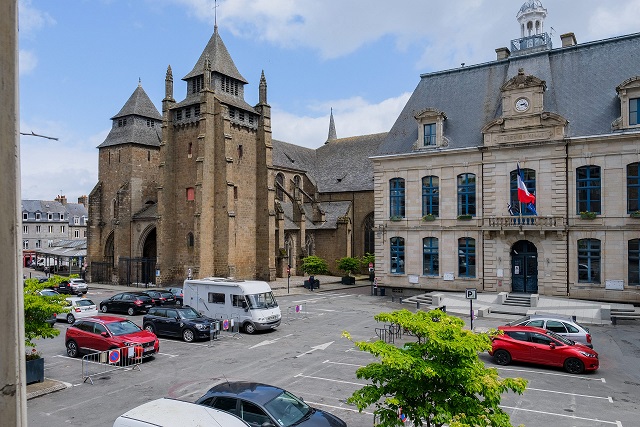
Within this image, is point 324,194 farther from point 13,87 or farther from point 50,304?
point 13,87

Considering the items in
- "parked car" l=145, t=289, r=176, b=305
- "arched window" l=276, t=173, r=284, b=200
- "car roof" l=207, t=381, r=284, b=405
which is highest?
"arched window" l=276, t=173, r=284, b=200

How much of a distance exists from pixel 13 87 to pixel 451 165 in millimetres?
31899

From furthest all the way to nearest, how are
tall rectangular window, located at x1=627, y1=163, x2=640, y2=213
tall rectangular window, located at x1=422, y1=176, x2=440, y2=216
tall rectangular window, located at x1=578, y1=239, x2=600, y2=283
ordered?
tall rectangular window, located at x1=422, y1=176, x2=440, y2=216 → tall rectangular window, located at x1=578, y1=239, x2=600, y2=283 → tall rectangular window, located at x1=627, y1=163, x2=640, y2=213

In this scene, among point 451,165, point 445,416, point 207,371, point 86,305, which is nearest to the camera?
point 445,416

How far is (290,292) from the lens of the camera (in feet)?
126

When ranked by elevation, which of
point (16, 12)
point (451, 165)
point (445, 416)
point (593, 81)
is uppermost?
point (593, 81)

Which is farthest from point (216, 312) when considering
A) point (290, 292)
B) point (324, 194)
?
point (324, 194)

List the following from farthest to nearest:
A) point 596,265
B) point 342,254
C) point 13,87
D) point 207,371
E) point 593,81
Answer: point 342,254 < point 593,81 < point 596,265 < point 207,371 < point 13,87

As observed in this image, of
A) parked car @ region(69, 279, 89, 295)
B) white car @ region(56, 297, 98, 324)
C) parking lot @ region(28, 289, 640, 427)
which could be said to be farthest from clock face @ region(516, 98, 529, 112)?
parked car @ region(69, 279, 89, 295)

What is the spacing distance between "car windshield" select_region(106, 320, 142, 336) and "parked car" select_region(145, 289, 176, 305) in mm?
10960

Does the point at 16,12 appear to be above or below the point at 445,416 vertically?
above

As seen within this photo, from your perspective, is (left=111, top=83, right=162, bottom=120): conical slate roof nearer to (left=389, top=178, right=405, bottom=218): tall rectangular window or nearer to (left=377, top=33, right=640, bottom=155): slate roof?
(left=377, top=33, right=640, bottom=155): slate roof

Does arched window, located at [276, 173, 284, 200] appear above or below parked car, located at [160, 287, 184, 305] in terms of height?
above

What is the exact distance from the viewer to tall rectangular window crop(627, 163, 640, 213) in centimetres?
Answer: 2711
